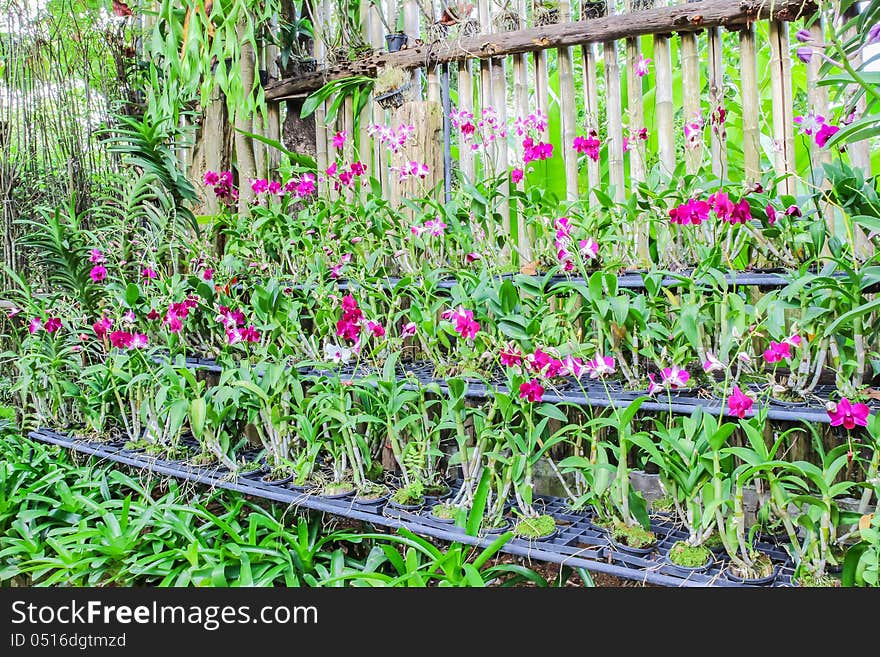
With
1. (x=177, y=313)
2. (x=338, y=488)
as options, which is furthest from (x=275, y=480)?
(x=177, y=313)

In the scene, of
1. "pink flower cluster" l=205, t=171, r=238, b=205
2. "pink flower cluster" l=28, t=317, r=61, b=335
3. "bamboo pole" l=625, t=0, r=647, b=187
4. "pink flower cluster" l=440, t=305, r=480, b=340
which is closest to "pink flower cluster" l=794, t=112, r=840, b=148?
"bamboo pole" l=625, t=0, r=647, b=187

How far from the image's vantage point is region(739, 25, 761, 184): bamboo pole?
2.01 meters

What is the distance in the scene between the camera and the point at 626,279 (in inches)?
73.7

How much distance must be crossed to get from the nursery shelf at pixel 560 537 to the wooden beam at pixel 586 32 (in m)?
1.32

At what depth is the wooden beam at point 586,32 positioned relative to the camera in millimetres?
1978

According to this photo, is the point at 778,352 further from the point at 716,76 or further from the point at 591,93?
the point at 591,93

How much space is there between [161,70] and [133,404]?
1756 millimetres

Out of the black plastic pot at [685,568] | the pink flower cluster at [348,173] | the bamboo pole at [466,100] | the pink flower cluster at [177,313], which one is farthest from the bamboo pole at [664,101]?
the pink flower cluster at [177,313]

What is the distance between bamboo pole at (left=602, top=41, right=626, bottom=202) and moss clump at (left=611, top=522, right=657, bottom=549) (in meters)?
1.12

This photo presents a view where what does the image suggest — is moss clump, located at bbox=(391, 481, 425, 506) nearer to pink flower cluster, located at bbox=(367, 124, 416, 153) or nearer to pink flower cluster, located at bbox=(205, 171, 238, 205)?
pink flower cluster, located at bbox=(367, 124, 416, 153)

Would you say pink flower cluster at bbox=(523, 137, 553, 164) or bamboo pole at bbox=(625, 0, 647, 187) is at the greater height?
bamboo pole at bbox=(625, 0, 647, 187)

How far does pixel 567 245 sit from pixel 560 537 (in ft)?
2.55

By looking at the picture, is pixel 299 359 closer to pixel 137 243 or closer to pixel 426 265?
pixel 426 265

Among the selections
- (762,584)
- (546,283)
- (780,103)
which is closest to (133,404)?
(546,283)
